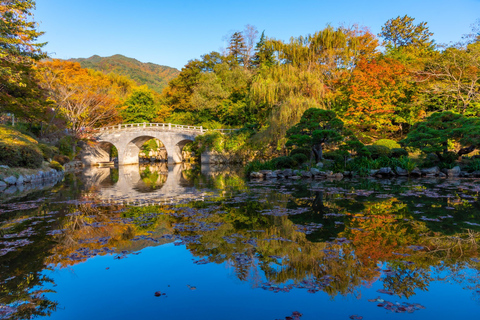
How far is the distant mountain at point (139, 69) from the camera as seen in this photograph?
2792 inches

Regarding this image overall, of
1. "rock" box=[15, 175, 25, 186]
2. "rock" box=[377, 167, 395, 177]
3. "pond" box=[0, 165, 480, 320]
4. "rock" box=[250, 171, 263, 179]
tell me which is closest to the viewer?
"pond" box=[0, 165, 480, 320]

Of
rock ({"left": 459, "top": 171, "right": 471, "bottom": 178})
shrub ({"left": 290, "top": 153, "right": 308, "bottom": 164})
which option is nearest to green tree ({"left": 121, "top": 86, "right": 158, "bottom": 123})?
shrub ({"left": 290, "top": 153, "right": 308, "bottom": 164})

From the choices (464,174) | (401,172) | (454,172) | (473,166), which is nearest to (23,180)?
(401,172)

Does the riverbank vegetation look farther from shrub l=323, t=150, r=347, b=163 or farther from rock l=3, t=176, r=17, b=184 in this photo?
rock l=3, t=176, r=17, b=184

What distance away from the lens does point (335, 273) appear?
3.22 meters

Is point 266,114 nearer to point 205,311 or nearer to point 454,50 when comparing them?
point 454,50

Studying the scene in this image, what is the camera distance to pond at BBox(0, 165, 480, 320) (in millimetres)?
2711

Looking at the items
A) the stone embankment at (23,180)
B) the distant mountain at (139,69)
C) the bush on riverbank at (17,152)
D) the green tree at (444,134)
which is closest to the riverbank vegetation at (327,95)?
the green tree at (444,134)

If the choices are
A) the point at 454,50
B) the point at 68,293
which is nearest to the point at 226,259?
the point at 68,293

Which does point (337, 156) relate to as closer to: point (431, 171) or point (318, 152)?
point (318, 152)

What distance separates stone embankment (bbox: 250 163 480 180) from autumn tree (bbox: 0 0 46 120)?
1177cm

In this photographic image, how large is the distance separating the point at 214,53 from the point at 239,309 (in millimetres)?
38840

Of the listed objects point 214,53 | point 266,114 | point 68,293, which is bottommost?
point 68,293

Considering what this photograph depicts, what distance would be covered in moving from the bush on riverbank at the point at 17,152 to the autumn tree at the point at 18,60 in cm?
176
